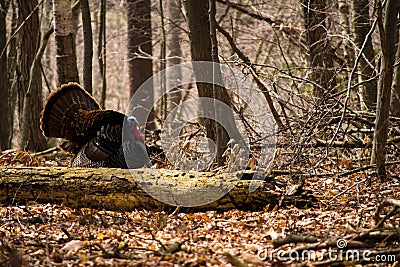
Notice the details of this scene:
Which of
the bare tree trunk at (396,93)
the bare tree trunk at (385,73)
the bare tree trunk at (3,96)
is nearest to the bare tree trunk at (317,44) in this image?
the bare tree trunk at (396,93)

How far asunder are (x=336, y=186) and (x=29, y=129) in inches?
232

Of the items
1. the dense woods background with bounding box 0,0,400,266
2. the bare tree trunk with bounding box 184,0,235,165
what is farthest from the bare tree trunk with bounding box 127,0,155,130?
the bare tree trunk with bounding box 184,0,235,165

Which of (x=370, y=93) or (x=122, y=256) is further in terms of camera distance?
(x=370, y=93)

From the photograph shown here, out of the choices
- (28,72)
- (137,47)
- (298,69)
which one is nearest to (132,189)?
(298,69)

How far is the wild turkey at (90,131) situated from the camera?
7.61 meters

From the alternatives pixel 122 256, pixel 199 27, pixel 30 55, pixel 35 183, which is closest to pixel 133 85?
pixel 30 55

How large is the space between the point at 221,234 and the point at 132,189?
1.32 m

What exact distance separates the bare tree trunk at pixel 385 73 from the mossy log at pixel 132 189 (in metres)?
1.12

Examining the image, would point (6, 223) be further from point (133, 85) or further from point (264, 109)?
point (133, 85)

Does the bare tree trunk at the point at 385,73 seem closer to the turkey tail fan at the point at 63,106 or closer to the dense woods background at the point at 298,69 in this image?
the dense woods background at the point at 298,69

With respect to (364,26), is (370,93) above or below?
below

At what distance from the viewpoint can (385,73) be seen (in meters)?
5.49

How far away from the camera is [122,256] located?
3908mm

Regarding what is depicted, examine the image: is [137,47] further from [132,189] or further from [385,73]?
[385,73]
